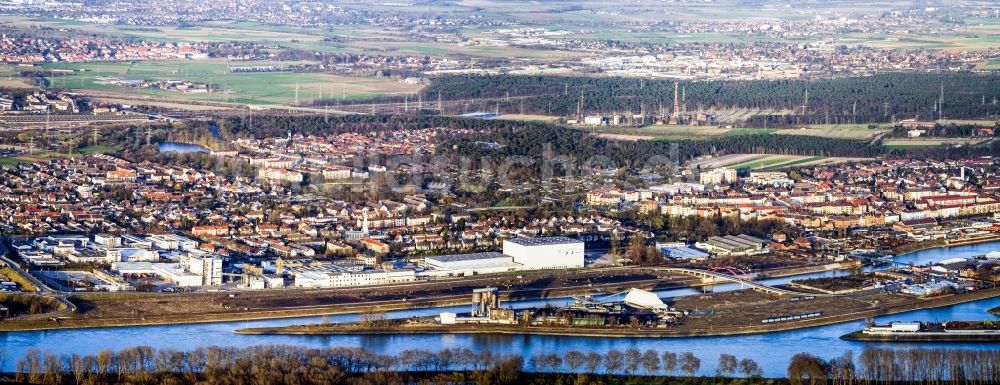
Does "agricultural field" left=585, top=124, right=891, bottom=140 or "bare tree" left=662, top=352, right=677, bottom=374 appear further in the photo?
"agricultural field" left=585, top=124, right=891, bottom=140

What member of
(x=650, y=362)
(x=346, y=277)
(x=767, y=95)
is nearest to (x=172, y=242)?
(x=346, y=277)

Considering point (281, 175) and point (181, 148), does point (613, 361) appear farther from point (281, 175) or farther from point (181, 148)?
point (181, 148)

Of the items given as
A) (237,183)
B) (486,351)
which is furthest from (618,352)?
(237,183)

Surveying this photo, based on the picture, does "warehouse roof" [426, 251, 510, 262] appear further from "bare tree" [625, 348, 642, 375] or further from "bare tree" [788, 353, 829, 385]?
"bare tree" [788, 353, 829, 385]

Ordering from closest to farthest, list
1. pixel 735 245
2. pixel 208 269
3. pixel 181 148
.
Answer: pixel 208 269 < pixel 735 245 < pixel 181 148

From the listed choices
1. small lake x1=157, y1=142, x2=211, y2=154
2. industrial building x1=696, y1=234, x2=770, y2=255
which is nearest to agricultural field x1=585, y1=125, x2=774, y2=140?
small lake x1=157, y1=142, x2=211, y2=154

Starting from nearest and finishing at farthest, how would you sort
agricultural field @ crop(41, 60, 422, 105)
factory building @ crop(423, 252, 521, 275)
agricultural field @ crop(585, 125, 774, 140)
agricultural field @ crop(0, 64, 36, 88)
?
1. factory building @ crop(423, 252, 521, 275)
2. agricultural field @ crop(585, 125, 774, 140)
3. agricultural field @ crop(41, 60, 422, 105)
4. agricultural field @ crop(0, 64, 36, 88)
